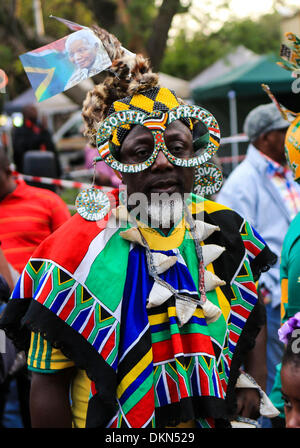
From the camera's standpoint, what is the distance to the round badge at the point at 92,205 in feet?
6.82

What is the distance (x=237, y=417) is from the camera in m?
2.22

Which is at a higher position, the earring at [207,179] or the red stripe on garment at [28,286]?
the earring at [207,179]

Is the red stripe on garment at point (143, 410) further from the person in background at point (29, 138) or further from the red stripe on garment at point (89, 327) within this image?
the person in background at point (29, 138)

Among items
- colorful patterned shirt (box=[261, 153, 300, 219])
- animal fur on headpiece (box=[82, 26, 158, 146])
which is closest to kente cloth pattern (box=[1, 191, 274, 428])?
animal fur on headpiece (box=[82, 26, 158, 146])

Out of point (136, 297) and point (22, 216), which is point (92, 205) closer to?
point (136, 297)

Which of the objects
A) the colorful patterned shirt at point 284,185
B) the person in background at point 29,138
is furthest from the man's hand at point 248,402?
the person in background at point 29,138

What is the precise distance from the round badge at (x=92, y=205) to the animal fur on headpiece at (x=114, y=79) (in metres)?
0.31

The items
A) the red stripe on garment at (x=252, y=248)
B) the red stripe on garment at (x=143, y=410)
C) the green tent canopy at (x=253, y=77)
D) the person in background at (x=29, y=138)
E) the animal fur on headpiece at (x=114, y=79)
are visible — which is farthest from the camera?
the green tent canopy at (x=253, y=77)

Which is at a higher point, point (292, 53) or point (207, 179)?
point (292, 53)

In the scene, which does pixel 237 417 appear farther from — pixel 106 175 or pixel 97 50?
pixel 106 175

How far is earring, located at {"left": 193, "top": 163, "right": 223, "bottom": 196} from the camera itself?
7.62ft

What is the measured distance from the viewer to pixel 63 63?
6.86 feet

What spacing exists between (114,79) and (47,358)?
1106 millimetres

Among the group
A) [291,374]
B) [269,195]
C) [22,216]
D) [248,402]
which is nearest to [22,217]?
[22,216]
